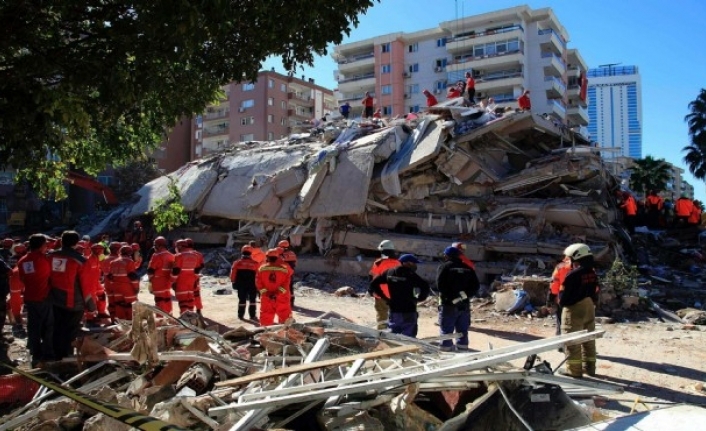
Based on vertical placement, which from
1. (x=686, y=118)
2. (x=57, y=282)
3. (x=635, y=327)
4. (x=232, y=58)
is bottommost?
(x=635, y=327)

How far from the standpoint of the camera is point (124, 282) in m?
9.51

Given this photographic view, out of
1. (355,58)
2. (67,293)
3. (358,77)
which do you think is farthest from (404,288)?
(355,58)

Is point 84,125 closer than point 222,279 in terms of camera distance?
Yes

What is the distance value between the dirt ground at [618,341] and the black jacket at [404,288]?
229cm

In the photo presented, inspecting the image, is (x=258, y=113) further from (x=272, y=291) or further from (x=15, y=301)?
(x=272, y=291)

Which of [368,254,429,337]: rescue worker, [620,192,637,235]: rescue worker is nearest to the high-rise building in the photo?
[620,192,637,235]: rescue worker

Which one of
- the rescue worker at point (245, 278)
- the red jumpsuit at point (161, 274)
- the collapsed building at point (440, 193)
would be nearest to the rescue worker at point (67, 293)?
the red jumpsuit at point (161, 274)

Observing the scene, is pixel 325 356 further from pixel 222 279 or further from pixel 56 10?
pixel 222 279

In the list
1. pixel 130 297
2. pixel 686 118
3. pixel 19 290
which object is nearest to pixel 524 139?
pixel 130 297

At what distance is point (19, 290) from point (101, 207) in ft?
62.4

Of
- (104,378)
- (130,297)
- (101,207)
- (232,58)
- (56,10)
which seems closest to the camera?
(56,10)

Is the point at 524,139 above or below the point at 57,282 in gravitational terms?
above

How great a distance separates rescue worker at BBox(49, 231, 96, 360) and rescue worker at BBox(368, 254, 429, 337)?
13.2 ft

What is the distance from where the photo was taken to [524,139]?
19.4 metres
